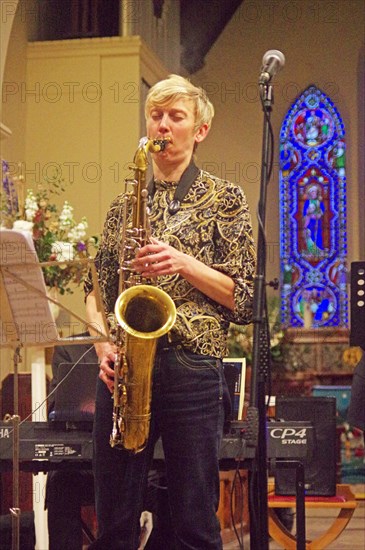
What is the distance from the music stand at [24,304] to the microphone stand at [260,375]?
14.8 inches

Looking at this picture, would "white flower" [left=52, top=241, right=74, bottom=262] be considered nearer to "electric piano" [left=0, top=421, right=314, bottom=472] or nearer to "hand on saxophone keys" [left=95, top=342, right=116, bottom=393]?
"electric piano" [left=0, top=421, right=314, bottom=472]

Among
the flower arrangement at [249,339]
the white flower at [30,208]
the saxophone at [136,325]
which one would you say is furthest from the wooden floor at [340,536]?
the saxophone at [136,325]

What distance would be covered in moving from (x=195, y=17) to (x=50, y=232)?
17.7 ft

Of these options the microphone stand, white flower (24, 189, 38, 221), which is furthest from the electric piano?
white flower (24, 189, 38, 221)

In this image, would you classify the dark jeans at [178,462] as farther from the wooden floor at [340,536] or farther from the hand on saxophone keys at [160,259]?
the wooden floor at [340,536]

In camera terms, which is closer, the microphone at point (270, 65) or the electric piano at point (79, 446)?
the microphone at point (270, 65)

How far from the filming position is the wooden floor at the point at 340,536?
5.13 m

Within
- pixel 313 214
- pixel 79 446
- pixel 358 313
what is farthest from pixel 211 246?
pixel 313 214

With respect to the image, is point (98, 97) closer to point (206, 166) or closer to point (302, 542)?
point (206, 166)

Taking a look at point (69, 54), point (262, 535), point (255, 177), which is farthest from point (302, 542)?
point (255, 177)

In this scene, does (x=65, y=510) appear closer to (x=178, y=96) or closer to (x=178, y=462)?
(x=178, y=462)

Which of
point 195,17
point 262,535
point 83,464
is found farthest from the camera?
point 195,17

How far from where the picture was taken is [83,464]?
320 centimetres

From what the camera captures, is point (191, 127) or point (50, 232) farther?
point (50, 232)
